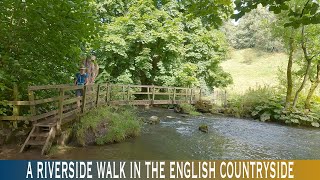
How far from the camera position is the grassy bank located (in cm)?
766

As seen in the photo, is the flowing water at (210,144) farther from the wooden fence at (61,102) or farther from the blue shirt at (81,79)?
the blue shirt at (81,79)

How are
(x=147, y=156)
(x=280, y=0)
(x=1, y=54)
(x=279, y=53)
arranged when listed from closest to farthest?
(x=280, y=0), (x=1, y=54), (x=147, y=156), (x=279, y=53)

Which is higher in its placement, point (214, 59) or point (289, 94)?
point (214, 59)

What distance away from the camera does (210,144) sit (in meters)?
9.00

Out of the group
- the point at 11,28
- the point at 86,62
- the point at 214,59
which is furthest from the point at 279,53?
the point at 11,28

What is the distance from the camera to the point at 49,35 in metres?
6.51

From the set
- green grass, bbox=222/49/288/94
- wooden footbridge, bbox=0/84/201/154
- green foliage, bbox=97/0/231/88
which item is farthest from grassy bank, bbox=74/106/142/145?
green grass, bbox=222/49/288/94

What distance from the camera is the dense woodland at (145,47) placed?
6125 mm

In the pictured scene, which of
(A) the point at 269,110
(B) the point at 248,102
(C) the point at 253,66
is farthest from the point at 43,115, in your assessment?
(C) the point at 253,66

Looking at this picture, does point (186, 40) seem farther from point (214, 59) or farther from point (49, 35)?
point (49, 35)

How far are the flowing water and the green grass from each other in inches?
690

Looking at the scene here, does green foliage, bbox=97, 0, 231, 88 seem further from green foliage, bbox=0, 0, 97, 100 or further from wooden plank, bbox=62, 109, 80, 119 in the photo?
green foliage, bbox=0, 0, 97, 100

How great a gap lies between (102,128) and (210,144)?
130 inches

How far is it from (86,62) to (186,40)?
40.4 ft
